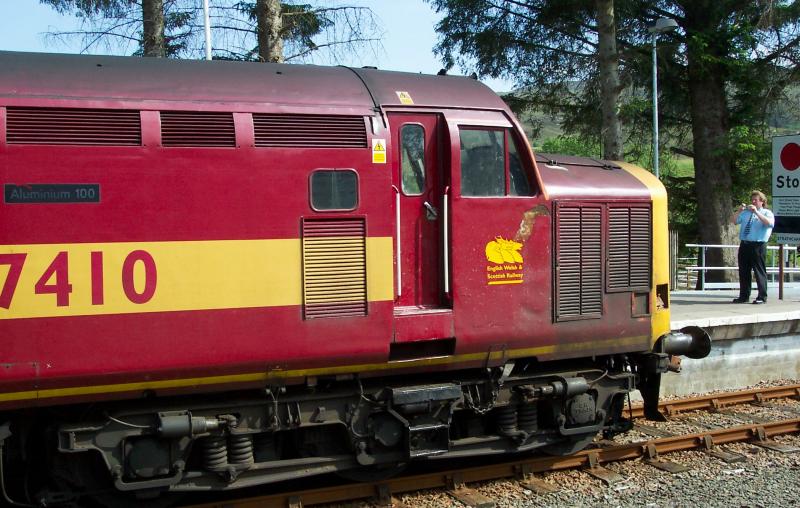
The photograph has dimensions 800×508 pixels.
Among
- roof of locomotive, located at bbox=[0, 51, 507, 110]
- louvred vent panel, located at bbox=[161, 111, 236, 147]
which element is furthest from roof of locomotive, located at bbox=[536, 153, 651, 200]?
louvred vent panel, located at bbox=[161, 111, 236, 147]

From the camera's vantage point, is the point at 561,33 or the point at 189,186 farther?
the point at 561,33

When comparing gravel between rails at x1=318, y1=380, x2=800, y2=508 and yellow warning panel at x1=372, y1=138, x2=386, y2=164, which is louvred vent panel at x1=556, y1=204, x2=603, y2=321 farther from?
yellow warning panel at x1=372, y1=138, x2=386, y2=164

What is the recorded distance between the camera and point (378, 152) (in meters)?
5.66

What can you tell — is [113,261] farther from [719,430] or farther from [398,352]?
[719,430]

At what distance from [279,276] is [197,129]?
3.71ft

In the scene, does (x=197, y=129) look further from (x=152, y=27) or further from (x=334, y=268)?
(x=152, y=27)

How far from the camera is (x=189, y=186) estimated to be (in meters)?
5.11

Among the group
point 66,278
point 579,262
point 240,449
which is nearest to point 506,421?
point 579,262

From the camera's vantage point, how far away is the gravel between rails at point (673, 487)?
20.7ft

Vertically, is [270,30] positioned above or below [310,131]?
above

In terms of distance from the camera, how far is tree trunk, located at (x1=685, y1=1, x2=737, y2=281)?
1931 cm

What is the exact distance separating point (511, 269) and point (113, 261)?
2.97m

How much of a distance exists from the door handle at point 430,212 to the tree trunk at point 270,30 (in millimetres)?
5460

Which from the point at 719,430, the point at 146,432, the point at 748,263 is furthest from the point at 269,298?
the point at 748,263
